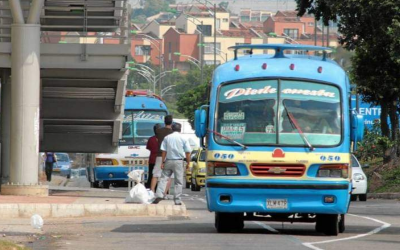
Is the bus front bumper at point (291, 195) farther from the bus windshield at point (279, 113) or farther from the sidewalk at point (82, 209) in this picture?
the sidewalk at point (82, 209)

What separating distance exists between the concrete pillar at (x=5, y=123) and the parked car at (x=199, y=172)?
937 cm

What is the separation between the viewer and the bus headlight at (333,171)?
1752 centimetres

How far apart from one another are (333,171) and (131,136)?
2154 centimetres

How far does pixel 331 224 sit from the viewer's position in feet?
59.0

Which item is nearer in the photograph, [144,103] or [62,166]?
[144,103]

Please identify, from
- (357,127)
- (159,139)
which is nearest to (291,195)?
(357,127)

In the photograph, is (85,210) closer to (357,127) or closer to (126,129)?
(357,127)

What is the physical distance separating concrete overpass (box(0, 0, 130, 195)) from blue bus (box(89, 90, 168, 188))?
3.60m

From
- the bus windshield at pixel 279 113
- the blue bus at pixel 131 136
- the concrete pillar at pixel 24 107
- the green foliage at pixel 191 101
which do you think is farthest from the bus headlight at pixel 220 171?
the green foliage at pixel 191 101

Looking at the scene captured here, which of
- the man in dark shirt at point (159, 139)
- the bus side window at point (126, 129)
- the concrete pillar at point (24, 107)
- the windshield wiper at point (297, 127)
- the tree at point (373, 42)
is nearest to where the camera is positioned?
the windshield wiper at point (297, 127)

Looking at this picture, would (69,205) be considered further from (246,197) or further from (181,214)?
(246,197)

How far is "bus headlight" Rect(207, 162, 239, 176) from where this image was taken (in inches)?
693

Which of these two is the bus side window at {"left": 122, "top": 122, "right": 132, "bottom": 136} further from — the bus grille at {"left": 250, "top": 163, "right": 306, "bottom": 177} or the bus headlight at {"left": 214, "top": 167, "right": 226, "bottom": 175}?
the bus grille at {"left": 250, "top": 163, "right": 306, "bottom": 177}

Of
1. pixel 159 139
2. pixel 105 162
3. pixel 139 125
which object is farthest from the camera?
pixel 105 162
